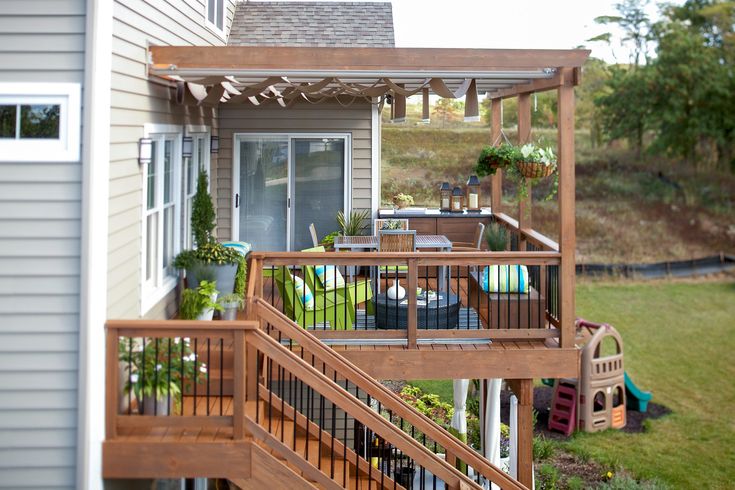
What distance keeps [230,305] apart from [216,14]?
530 centimetres

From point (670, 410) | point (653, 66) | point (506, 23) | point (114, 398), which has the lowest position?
point (670, 410)

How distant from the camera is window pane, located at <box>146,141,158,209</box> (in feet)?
24.7

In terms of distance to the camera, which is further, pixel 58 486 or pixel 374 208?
pixel 374 208

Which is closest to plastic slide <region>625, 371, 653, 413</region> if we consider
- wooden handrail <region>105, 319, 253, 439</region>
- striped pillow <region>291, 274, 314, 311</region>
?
striped pillow <region>291, 274, 314, 311</region>

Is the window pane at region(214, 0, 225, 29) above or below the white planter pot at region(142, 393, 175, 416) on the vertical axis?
above

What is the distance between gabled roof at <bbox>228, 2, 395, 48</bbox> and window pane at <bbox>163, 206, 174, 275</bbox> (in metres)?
4.63

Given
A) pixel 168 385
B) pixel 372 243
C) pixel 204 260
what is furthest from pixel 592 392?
pixel 168 385

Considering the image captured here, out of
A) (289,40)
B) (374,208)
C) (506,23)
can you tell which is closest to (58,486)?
(374,208)

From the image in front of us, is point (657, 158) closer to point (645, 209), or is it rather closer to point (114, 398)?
point (645, 209)

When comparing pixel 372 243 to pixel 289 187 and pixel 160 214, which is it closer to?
pixel 289 187

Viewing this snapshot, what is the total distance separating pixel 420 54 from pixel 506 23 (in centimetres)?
3333

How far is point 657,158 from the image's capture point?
1340 inches

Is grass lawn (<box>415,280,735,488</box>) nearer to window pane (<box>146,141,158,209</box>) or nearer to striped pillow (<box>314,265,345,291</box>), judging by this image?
striped pillow (<box>314,265,345,291</box>)

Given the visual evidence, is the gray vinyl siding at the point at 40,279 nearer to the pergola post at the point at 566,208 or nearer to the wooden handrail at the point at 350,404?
the wooden handrail at the point at 350,404
